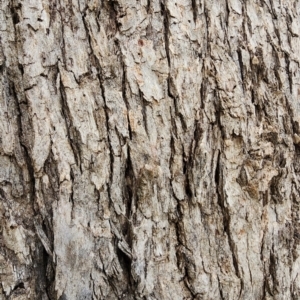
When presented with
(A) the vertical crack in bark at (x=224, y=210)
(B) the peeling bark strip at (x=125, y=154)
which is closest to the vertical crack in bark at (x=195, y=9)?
(B) the peeling bark strip at (x=125, y=154)

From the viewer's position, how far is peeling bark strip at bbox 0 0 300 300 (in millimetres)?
1235

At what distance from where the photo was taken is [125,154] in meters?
1.25

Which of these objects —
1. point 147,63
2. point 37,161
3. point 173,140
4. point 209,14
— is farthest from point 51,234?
point 209,14

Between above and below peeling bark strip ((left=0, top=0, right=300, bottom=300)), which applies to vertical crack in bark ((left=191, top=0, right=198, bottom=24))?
above

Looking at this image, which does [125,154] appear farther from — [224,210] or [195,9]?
[195,9]

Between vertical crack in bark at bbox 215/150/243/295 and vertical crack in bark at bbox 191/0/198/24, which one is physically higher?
vertical crack in bark at bbox 191/0/198/24

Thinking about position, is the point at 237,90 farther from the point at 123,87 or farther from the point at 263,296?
the point at 263,296

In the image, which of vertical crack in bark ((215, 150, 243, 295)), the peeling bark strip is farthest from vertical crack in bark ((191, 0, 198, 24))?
vertical crack in bark ((215, 150, 243, 295))

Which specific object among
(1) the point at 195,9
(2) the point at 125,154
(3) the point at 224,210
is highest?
(1) the point at 195,9

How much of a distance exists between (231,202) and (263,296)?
319 mm

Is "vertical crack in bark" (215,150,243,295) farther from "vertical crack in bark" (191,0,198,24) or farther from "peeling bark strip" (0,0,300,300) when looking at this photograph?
"vertical crack in bark" (191,0,198,24)

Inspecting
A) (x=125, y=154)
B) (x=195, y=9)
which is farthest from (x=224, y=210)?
(x=195, y=9)

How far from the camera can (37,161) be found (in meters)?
1.24

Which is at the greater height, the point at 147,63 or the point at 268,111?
Answer: the point at 147,63
